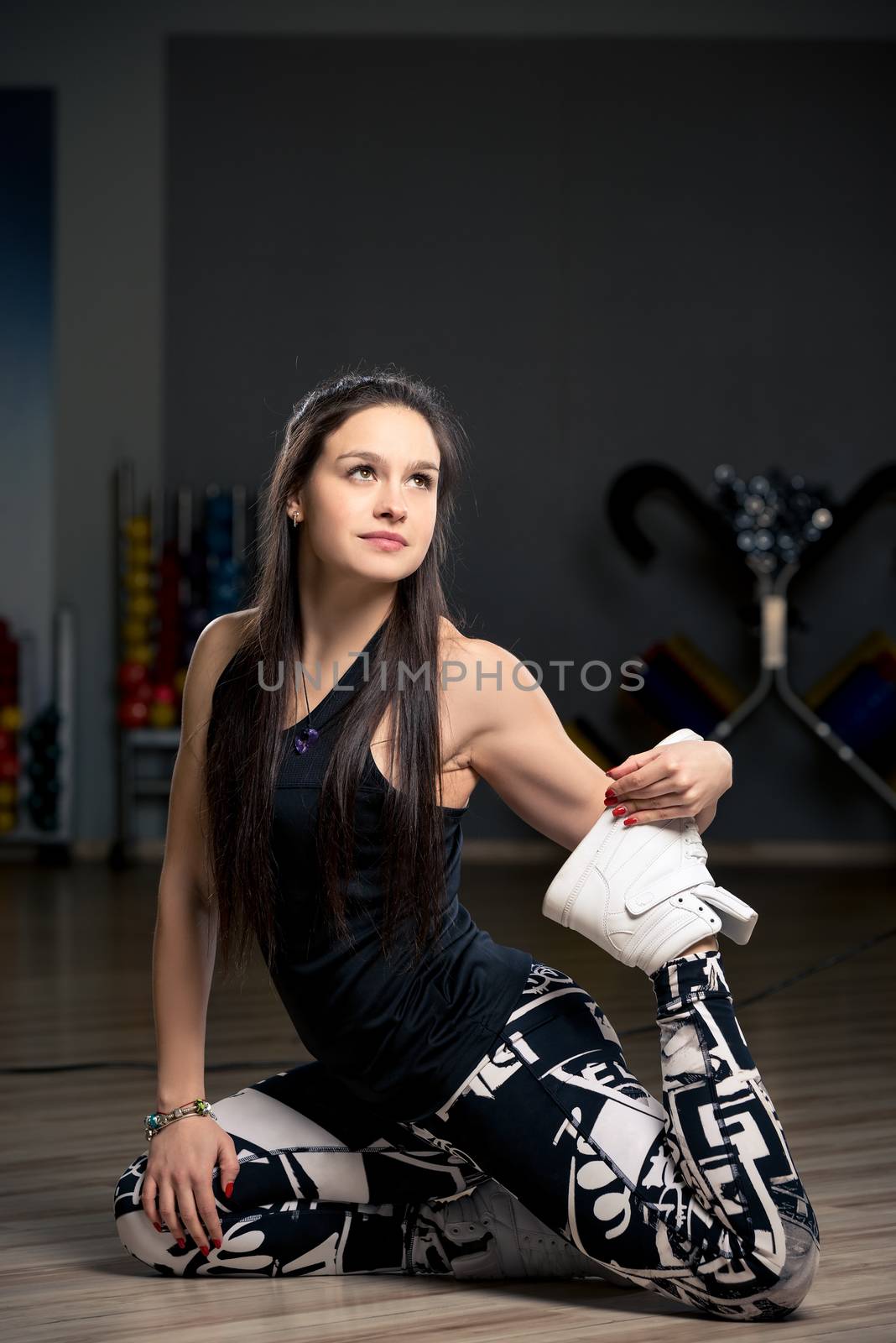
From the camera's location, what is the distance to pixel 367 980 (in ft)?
4.72

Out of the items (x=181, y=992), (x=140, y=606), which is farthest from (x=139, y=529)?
(x=181, y=992)

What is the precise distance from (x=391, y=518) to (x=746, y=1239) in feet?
2.41

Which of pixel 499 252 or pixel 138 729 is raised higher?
pixel 499 252

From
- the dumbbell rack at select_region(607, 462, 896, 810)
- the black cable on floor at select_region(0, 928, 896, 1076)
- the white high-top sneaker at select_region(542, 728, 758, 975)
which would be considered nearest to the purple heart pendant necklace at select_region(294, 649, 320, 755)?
the white high-top sneaker at select_region(542, 728, 758, 975)

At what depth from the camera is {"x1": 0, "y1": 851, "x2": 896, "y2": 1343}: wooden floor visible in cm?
143

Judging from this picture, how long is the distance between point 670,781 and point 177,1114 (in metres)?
0.59

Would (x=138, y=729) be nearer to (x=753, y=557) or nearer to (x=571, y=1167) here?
(x=753, y=557)

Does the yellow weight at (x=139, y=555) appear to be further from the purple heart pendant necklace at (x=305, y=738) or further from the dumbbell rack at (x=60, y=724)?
the purple heart pendant necklace at (x=305, y=738)

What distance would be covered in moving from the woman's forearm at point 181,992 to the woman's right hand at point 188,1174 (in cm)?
3

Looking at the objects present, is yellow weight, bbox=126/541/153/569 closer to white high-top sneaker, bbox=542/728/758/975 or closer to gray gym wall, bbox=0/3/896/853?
gray gym wall, bbox=0/3/896/853

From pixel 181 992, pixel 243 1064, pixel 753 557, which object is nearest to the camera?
pixel 181 992

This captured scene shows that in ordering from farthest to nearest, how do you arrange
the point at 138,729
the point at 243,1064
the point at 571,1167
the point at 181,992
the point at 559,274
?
the point at 559,274 → the point at 138,729 → the point at 243,1064 → the point at 181,992 → the point at 571,1167

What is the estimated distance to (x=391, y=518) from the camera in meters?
1.46

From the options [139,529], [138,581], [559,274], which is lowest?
[138,581]
